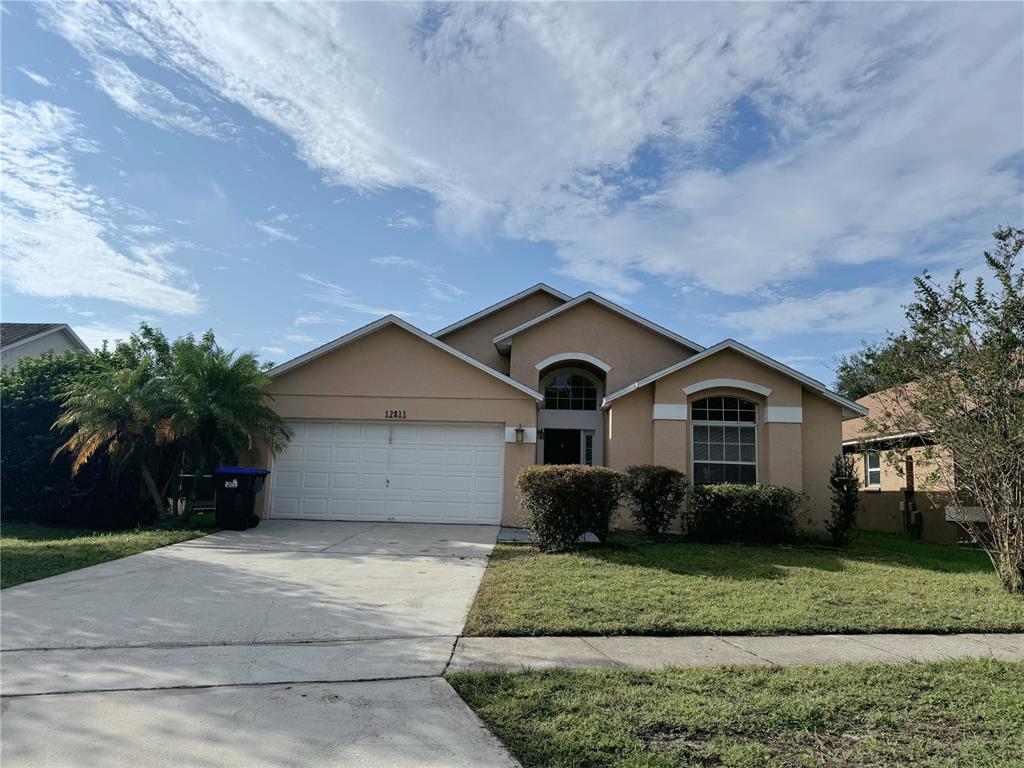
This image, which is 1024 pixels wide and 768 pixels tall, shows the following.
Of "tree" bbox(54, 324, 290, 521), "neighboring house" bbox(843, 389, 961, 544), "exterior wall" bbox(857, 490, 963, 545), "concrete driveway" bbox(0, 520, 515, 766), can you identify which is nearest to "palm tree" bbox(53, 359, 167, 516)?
"tree" bbox(54, 324, 290, 521)

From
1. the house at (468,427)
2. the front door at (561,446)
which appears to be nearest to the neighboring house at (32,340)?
the house at (468,427)

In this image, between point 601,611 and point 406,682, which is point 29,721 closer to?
point 406,682

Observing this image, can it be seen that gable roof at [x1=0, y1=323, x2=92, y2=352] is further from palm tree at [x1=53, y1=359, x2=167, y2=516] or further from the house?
the house

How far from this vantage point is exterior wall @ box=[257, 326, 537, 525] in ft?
52.1

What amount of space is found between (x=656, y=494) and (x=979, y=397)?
19.5ft

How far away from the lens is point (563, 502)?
37.6ft

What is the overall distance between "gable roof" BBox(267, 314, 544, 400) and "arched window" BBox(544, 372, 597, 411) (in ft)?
10.1

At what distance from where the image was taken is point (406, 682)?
5.24m

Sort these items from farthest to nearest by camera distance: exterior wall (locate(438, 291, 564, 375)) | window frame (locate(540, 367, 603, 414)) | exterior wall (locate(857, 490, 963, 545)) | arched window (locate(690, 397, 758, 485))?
exterior wall (locate(438, 291, 564, 375)), window frame (locate(540, 367, 603, 414)), exterior wall (locate(857, 490, 963, 545)), arched window (locate(690, 397, 758, 485))

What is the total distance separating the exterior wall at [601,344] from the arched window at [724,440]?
2.48m

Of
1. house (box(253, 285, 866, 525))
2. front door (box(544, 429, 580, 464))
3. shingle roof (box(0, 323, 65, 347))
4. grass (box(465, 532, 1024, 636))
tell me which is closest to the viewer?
grass (box(465, 532, 1024, 636))

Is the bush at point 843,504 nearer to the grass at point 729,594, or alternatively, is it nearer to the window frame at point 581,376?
the grass at point 729,594

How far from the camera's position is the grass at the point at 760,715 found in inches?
159

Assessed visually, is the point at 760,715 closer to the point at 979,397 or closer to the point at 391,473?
the point at 979,397
